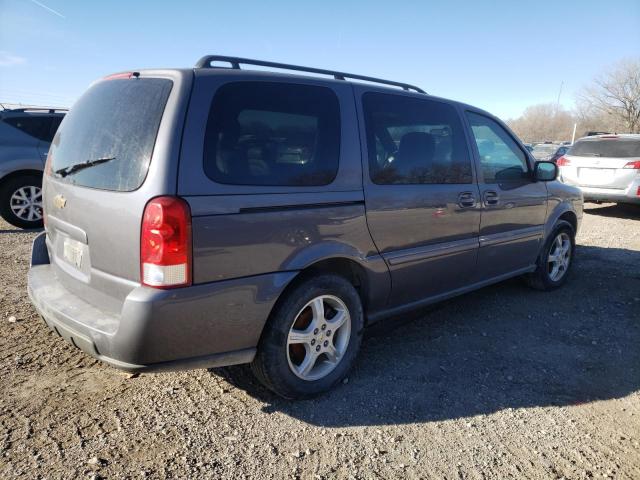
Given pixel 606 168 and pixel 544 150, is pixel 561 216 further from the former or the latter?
pixel 544 150

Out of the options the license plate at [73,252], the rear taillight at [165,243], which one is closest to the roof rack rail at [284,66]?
the rear taillight at [165,243]

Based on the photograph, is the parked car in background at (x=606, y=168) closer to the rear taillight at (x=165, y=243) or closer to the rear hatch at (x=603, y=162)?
the rear hatch at (x=603, y=162)

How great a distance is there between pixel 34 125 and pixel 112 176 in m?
5.80

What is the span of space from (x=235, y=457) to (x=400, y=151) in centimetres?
214

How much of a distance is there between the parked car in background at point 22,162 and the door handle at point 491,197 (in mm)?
6252

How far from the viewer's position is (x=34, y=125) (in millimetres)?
6973

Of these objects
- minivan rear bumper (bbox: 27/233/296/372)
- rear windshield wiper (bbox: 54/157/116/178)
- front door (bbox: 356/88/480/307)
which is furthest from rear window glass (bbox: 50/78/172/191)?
front door (bbox: 356/88/480/307)

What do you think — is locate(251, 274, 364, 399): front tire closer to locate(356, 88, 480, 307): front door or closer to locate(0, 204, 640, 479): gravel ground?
locate(0, 204, 640, 479): gravel ground

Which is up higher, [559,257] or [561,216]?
[561,216]

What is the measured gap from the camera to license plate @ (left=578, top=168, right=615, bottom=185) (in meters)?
9.30

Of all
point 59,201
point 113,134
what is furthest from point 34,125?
point 113,134

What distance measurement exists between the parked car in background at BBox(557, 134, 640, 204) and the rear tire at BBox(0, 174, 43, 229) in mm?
9975

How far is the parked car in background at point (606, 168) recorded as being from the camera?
29.6 ft

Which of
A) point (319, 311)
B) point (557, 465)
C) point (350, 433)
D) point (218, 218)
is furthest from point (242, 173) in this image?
point (557, 465)
